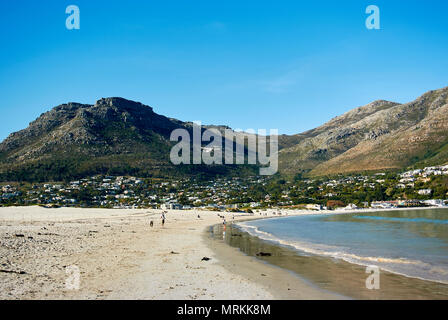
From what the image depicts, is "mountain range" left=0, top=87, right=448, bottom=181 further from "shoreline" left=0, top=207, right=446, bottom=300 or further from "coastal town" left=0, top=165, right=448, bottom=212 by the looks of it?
"shoreline" left=0, top=207, right=446, bottom=300

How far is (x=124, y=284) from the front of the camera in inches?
522

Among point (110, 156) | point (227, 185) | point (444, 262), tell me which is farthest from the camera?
point (227, 185)

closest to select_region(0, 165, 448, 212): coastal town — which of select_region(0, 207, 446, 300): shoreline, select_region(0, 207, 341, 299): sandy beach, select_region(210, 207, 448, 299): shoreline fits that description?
select_region(0, 207, 446, 300): shoreline

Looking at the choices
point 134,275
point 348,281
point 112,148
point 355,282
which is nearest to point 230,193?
point 112,148

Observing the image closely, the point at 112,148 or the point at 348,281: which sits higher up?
the point at 112,148

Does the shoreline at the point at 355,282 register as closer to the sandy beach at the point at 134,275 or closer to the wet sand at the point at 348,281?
the wet sand at the point at 348,281

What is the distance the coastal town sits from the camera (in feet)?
360

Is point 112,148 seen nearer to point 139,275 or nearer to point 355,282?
point 139,275

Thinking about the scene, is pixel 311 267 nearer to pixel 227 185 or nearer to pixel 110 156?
pixel 110 156

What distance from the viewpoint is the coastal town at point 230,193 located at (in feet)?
360

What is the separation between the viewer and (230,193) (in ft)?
501

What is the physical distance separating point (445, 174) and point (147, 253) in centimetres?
14298

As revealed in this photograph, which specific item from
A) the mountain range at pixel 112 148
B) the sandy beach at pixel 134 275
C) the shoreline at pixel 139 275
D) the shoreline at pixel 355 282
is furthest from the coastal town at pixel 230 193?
the shoreline at pixel 355 282
